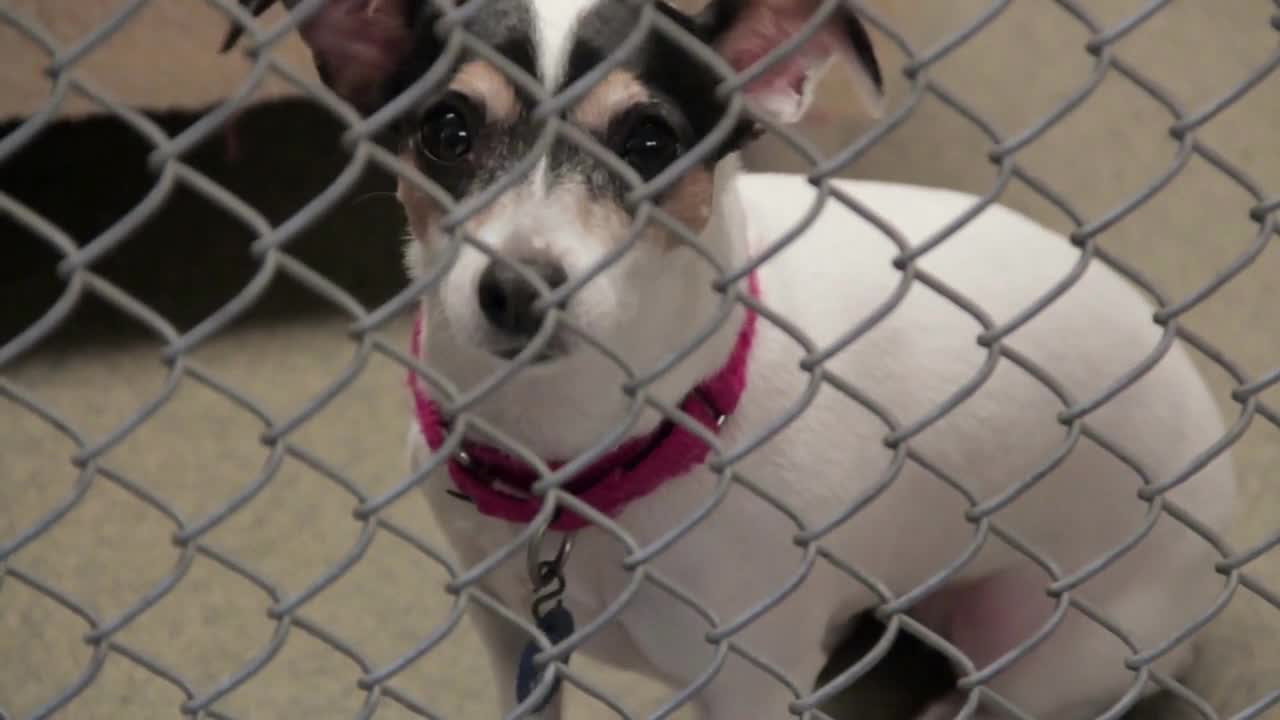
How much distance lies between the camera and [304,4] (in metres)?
0.75

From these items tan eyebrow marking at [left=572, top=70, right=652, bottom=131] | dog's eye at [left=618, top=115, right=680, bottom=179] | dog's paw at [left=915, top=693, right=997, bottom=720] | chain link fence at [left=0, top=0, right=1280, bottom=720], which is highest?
tan eyebrow marking at [left=572, top=70, right=652, bottom=131]

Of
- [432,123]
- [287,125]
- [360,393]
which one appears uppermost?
[287,125]

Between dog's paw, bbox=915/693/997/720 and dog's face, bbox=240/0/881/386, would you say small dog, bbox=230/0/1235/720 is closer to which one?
dog's face, bbox=240/0/881/386

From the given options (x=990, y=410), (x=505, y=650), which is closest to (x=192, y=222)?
(x=505, y=650)

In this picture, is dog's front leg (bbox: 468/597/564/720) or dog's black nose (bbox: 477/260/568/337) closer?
dog's black nose (bbox: 477/260/568/337)

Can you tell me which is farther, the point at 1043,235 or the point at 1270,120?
the point at 1270,120

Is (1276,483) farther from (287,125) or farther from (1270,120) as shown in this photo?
(287,125)

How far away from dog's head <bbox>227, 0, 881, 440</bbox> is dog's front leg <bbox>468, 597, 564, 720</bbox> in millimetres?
458

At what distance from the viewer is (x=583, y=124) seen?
127 cm

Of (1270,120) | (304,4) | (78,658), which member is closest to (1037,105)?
(1270,120)

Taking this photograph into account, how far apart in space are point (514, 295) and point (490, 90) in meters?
0.25

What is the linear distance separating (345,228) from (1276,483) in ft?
5.98

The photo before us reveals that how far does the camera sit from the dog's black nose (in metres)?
1.08

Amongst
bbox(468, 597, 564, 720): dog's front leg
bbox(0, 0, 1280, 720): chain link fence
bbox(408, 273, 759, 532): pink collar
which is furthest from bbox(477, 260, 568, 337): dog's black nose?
bbox(468, 597, 564, 720): dog's front leg
